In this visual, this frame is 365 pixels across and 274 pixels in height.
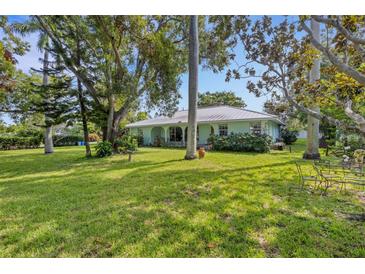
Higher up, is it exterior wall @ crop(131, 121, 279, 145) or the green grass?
exterior wall @ crop(131, 121, 279, 145)

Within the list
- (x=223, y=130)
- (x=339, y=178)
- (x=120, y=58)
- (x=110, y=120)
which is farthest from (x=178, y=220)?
(x=223, y=130)

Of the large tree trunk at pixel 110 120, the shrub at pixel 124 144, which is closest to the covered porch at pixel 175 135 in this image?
the shrub at pixel 124 144

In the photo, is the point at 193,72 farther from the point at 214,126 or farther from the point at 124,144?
the point at 214,126

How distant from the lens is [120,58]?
450 inches

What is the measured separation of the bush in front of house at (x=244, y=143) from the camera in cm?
1418

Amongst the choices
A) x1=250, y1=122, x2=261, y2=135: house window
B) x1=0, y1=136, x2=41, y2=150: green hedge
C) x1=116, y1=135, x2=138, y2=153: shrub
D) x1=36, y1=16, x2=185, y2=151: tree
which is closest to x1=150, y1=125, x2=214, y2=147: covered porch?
x1=250, y1=122, x2=261, y2=135: house window

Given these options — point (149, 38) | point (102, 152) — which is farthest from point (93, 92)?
point (149, 38)

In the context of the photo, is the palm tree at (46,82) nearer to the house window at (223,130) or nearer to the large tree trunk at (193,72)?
the large tree trunk at (193,72)

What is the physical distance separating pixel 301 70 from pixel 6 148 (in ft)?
102

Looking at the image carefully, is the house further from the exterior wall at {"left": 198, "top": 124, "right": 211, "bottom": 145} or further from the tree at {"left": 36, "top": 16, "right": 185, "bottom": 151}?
the tree at {"left": 36, "top": 16, "right": 185, "bottom": 151}

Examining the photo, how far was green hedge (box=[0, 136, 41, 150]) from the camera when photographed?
22203 mm

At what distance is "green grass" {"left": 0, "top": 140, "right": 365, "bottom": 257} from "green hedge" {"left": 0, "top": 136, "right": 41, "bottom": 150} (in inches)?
899

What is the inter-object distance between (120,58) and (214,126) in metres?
10.7
